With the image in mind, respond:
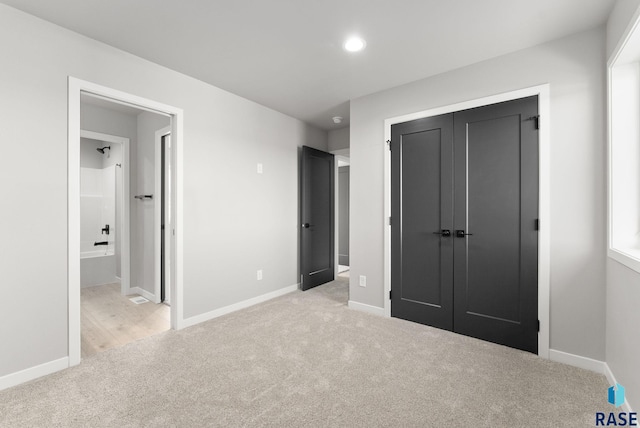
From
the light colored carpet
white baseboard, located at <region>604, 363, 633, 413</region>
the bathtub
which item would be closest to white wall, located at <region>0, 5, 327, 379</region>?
the light colored carpet

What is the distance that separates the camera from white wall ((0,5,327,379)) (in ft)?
6.57

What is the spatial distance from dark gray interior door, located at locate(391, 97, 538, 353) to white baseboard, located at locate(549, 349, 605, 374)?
0.44 feet

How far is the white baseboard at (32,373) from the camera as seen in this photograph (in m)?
1.96

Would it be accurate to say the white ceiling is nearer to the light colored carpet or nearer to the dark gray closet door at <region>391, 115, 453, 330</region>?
the dark gray closet door at <region>391, 115, 453, 330</region>

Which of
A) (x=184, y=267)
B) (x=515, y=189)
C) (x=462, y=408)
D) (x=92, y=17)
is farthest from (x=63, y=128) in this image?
(x=515, y=189)

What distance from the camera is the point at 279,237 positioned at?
4.13m

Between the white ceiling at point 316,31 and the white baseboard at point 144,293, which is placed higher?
the white ceiling at point 316,31

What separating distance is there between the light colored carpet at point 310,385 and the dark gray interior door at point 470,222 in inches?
11.8

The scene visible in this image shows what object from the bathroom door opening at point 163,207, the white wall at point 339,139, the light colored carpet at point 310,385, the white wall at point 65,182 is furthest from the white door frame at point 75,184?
the white wall at point 339,139

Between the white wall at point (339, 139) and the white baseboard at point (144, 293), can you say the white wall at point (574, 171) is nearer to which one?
the white wall at point (339, 139)

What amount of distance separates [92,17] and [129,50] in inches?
16.9

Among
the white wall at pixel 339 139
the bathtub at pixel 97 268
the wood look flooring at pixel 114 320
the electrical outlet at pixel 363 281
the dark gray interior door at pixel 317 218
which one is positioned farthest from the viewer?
the white wall at pixel 339 139

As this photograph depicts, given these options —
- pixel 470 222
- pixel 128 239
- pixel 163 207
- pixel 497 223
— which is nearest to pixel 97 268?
pixel 128 239

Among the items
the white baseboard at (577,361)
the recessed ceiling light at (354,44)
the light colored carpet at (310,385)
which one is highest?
the recessed ceiling light at (354,44)
